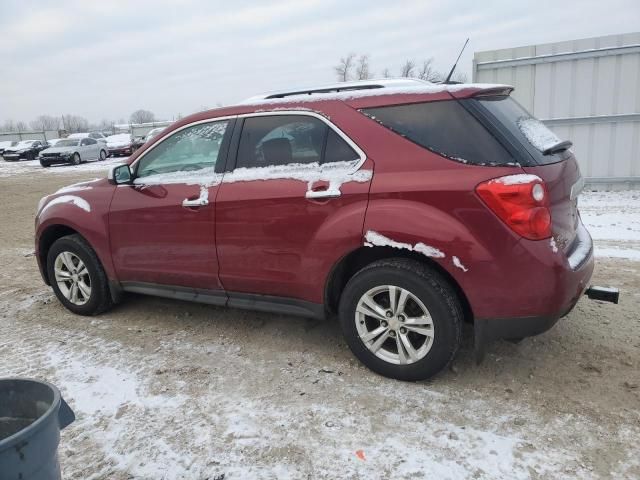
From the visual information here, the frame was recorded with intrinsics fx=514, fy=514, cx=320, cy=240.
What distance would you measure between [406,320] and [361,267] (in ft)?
1.66

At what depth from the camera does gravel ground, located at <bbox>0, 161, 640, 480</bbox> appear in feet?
8.32

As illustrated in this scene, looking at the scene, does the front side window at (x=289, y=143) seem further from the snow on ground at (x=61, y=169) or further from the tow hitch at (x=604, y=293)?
the snow on ground at (x=61, y=169)

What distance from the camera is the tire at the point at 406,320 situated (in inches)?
118

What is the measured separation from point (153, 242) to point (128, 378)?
1.11 meters

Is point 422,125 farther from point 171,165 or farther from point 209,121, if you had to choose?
point 171,165

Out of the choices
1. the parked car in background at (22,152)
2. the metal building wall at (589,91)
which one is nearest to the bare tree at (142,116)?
the parked car in background at (22,152)

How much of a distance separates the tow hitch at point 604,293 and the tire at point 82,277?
383 cm

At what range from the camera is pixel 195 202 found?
12.4ft

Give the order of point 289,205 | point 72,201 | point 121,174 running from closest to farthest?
1. point 289,205
2. point 121,174
3. point 72,201

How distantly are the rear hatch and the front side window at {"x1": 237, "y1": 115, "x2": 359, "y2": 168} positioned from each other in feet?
2.87

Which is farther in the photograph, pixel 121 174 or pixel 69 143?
pixel 69 143

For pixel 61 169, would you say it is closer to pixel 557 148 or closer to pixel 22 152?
pixel 22 152

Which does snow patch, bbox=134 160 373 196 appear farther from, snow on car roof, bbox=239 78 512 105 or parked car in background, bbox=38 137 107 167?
parked car in background, bbox=38 137 107 167

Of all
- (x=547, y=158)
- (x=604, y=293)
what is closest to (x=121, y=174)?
(x=547, y=158)
